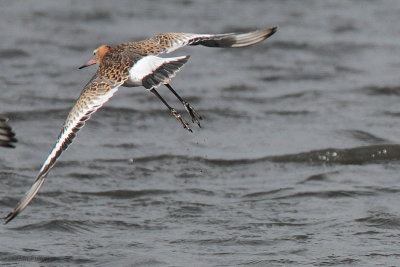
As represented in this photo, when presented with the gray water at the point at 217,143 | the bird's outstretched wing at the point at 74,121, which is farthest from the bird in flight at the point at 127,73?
the gray water at the point at 217,143

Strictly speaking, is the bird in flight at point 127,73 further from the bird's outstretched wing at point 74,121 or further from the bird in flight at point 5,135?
the bird in flight at point 5,135

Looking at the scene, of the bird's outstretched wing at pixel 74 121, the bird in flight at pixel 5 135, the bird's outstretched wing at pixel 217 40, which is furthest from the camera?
the bird's outstretched wing at pixel 217 40

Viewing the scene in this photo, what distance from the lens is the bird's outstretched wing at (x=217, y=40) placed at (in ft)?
24.8

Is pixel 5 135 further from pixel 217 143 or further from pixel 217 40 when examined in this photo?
pixel 217 143

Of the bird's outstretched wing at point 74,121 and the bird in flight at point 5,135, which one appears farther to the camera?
the bird's outstretched wing at point 74,121

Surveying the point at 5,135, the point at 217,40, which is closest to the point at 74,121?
the point at 5,135

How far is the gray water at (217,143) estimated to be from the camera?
7.60m

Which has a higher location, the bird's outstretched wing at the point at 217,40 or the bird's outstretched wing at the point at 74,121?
the bird's outstretched wing at the point at 217,40

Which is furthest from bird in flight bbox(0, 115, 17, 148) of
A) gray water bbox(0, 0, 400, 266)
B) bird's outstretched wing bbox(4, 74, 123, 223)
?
gray water bbox(0, 0, 400, 266)

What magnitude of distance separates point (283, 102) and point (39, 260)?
4.84 meters

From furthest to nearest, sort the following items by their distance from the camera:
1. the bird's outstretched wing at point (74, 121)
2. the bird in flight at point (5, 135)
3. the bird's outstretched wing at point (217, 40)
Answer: the bird's outstretched wing at point (217, 40)
the bird's outstretched wing at point (74, 121)
the bird in flight at point (5, 135)

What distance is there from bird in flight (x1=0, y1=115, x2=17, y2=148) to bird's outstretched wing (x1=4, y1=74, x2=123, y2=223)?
11.3 inches

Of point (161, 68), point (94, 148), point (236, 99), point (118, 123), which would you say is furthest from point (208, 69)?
point (161, 68)

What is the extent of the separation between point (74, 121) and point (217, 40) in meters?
1.42
